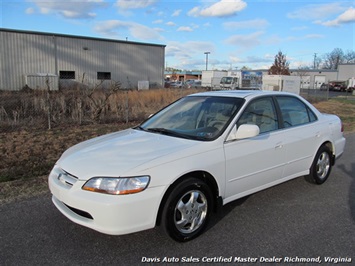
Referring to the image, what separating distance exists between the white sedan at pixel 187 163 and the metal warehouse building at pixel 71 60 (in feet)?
69.2

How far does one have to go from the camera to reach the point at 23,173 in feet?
18.3

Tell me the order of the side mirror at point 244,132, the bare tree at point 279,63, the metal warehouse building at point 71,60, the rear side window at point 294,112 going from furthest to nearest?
the bare tree at point 279,63, the metal warehouse building at point 71,60, the rear side window at point 294,112, the side mirror at point 244,132

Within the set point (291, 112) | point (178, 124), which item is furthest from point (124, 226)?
point (291, 112)

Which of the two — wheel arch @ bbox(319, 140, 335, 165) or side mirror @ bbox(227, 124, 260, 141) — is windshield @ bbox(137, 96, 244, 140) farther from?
wheel arch @ bbox(319, 140, 335, 165)

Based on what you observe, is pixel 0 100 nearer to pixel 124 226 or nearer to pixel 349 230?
pixel 124 226

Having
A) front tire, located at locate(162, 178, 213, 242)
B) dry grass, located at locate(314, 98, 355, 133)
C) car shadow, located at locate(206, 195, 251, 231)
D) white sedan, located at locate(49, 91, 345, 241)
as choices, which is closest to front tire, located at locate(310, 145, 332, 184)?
white sedan, located at locate(49, 91, 345, 241)

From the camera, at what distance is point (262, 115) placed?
427 cm

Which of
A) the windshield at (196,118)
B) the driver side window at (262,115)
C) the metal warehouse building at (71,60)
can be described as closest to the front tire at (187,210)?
the windshield at (196,118)

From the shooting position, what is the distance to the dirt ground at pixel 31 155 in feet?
15.4

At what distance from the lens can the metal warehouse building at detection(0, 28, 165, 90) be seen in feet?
88.6

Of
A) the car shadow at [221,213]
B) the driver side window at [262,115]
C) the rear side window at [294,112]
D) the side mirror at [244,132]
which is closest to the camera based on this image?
the side mirror at [244,132]

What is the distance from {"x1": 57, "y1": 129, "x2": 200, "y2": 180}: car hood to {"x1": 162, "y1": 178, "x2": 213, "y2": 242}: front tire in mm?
387

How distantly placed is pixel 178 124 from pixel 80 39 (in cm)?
2939

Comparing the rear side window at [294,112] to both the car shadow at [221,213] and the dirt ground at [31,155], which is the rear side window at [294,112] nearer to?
the car shadow at [221,213]
